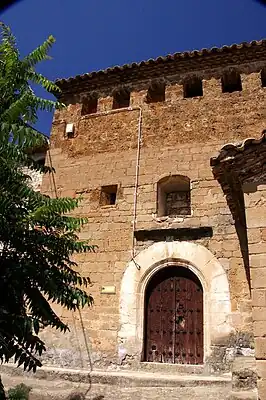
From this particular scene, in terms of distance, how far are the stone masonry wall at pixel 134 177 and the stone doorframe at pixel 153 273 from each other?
130mm

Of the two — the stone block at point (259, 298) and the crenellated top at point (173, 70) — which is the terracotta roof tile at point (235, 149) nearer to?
the stone block at point (259, 298)

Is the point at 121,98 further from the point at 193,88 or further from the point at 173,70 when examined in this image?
the point at 193,88

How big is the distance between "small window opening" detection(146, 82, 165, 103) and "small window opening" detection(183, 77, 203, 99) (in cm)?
60

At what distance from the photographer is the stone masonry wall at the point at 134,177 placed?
7.28 m

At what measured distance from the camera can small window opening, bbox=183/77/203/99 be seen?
9586 mm

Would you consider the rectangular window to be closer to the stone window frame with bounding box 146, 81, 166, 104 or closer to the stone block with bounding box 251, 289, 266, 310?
the stone window frame with bounding box 146, 81, 166, 104

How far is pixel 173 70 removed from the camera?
32.0ft

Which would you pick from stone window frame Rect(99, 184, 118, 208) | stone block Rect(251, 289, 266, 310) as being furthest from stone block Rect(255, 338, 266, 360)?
stone window frame Rect(99, 184, 118, 208)

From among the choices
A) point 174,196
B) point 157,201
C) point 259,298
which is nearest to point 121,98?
point 174,196

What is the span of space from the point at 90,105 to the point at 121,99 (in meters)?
0.88

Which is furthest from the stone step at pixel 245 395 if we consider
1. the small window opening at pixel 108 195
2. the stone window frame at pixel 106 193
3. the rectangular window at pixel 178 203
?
the small window opening at pixel 108 195

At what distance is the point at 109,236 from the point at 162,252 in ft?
4.04

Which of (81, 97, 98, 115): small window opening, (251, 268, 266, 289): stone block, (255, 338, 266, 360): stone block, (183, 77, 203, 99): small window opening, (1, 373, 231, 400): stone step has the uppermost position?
(183, 77, 203, 99): small window opening

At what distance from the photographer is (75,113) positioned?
10156 millimetres
